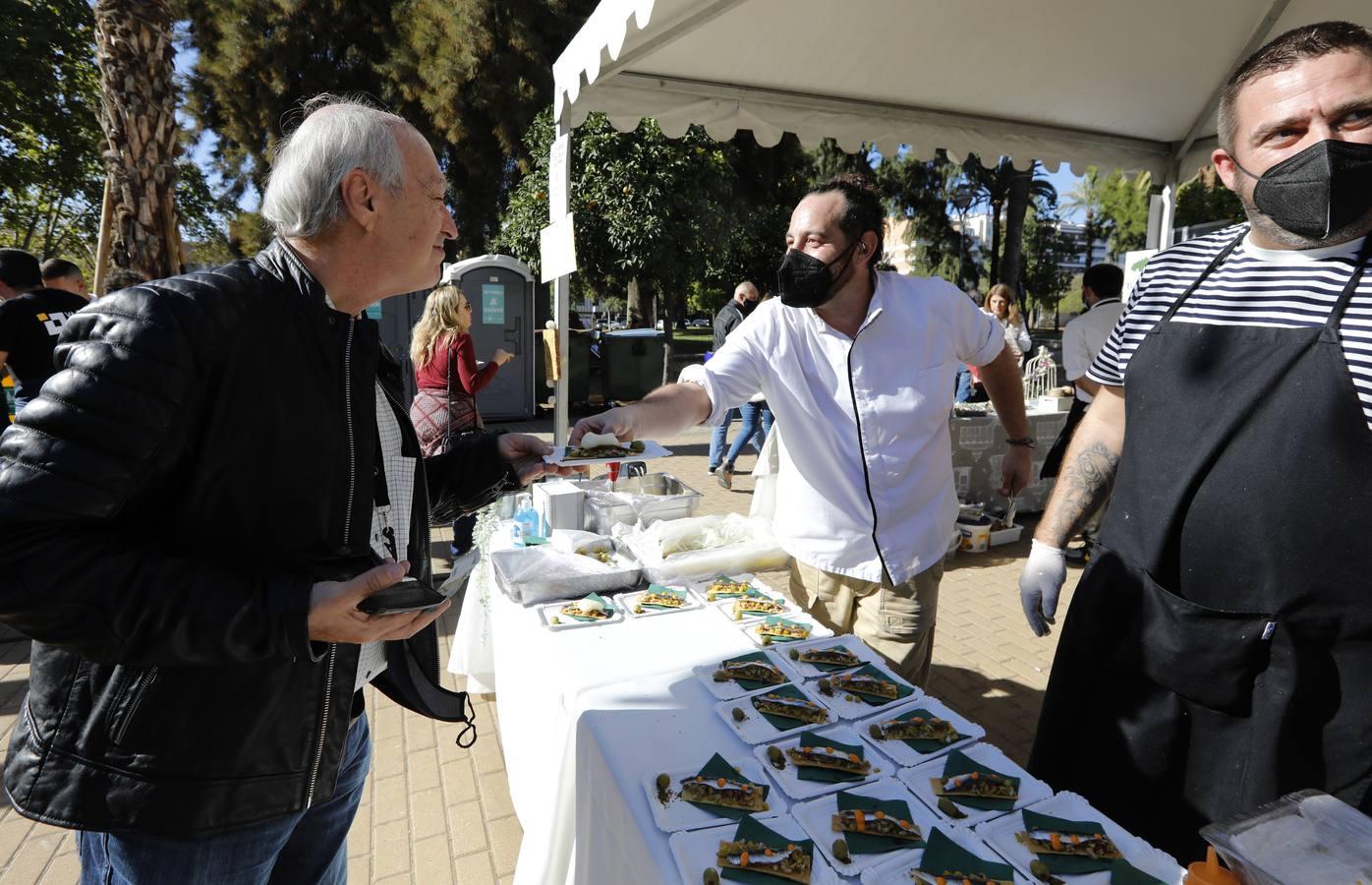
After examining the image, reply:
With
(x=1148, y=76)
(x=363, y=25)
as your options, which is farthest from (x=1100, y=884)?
(x=363, y=25)

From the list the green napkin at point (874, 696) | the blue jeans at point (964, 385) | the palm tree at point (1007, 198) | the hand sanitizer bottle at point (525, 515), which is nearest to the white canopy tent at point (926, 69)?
the hand sanitizer bottle at point (525, 515)

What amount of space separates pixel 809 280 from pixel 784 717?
135 centimetres

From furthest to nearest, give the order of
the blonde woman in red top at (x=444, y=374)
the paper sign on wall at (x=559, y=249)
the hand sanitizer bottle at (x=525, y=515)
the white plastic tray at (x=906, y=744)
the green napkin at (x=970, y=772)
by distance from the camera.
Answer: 1. the blonde woman in red top at (x=444, y=374)
2. the paper sign on wall at (x=559, y=249)
3. the hand sanitizer bottle at (x=525, y=515)
4. the white plastic tray at (x=906, y=744)
5. the green napkin at (x=970, y=772)

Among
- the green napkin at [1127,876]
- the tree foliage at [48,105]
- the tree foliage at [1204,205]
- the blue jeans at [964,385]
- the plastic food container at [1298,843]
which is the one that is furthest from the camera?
the tree foliage at [1204,205]

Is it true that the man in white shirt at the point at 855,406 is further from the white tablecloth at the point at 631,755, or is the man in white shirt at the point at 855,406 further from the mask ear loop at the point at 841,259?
the white tablecloth at the point at 631,755

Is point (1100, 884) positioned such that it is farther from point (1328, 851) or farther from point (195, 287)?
point (195, 287)

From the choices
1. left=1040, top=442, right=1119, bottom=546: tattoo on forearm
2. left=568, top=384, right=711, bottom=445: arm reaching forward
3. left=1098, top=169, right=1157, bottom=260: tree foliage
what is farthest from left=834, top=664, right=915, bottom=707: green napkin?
left=1098, top=169, right=1157, bottom=260: tree foliage

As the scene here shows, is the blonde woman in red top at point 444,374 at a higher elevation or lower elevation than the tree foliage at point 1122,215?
lower

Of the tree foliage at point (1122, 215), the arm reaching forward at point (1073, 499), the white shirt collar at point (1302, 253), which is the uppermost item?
the tree foliage at point (1122, 215)

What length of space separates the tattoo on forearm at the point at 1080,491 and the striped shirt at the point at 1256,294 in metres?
0.23

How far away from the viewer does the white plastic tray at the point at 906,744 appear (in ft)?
5.08

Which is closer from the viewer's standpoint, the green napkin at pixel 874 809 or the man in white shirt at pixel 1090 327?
the green napkin at pixel 874 809

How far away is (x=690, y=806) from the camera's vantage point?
1.38 meters

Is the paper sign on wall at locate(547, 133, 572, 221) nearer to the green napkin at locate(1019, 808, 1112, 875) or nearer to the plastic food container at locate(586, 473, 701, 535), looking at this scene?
the plastic food container at locate(586, 473, 701, 535)
